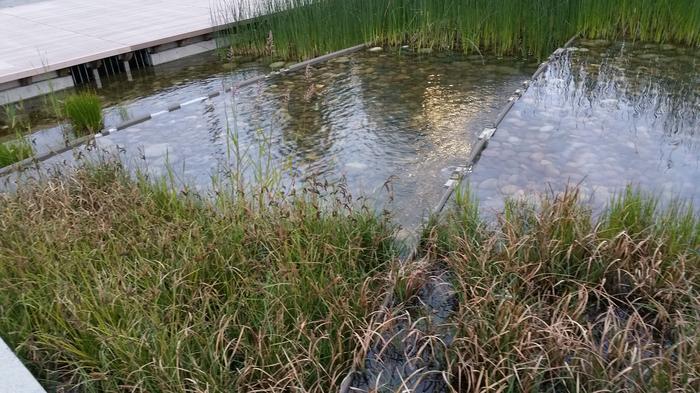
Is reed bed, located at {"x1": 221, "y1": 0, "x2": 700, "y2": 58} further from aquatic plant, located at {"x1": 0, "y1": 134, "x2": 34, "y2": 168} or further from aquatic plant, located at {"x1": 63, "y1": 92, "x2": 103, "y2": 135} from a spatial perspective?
aquatic plant, located at {"x1": 0, "y1": 134, "x2": 34, "y2": 168}

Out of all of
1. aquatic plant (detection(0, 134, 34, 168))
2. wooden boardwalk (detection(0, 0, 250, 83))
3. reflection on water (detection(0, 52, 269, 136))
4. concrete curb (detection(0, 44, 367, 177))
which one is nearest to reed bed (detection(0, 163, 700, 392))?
concrete curb (detection(0, 44, 367, 177))

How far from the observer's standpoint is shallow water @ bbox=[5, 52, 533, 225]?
11.4 feet

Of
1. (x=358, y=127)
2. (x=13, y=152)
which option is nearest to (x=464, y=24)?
(x=358, y=127)

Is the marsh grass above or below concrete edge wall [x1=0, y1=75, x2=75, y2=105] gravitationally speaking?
below

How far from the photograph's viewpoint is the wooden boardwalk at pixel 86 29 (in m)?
5.80

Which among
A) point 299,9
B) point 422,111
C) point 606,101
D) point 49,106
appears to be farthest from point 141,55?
point 606,101

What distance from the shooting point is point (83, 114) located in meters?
4.46

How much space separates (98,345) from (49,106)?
3957mm

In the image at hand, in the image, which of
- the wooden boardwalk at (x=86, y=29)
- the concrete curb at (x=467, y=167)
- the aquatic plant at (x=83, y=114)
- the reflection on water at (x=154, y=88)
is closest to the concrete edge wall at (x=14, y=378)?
the concrete curb at (x=467, y=167)

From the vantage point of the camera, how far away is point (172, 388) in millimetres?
1850

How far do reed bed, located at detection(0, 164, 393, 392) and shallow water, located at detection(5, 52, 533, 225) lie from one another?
0.50m

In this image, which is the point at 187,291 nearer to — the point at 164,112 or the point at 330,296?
the point at 330,296

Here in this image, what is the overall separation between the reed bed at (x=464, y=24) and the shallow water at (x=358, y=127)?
26 cm

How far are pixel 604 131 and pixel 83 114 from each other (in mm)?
3796
